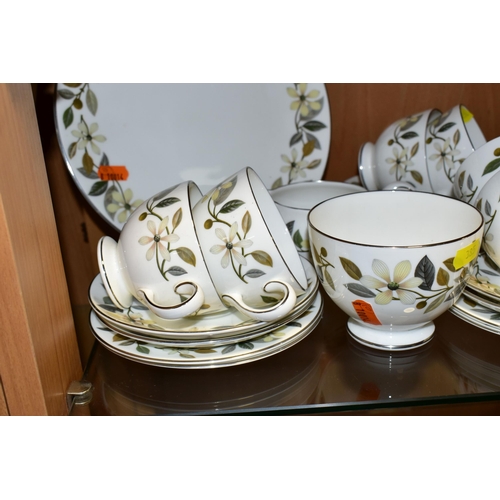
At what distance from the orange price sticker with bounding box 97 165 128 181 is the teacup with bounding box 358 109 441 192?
1.02 ft

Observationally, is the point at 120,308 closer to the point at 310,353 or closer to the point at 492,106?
the point at 310,353

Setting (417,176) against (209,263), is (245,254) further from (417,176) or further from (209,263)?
(417,176)

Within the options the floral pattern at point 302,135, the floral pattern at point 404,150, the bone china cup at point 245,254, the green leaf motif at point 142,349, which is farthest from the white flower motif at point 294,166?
the green leaf motif at point 142,349

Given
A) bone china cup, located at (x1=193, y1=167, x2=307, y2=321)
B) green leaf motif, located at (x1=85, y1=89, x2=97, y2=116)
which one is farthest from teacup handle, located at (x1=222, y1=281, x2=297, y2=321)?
green leaf motif, located at (x1=85, y1=89, x2=97, y2=116)

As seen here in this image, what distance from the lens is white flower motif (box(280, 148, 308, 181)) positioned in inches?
30.4

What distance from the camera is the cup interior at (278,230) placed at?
0.56m

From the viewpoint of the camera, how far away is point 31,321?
49 centimetres

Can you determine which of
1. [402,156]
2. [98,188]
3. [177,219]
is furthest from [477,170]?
[98,188]

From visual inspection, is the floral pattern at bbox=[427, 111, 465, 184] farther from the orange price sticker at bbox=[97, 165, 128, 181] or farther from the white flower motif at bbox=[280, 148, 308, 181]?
the orange price sticker at bbox=[97, 165, 128, 181]

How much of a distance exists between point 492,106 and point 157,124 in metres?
0.47

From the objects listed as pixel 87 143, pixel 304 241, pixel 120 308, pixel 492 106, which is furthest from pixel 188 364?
pixel 492 106

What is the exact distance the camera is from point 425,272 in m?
0.51

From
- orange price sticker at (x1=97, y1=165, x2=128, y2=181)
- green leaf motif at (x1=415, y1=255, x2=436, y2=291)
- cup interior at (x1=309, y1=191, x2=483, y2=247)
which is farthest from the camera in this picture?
orange price sticker at (x1=97, y1=165, x2=128, y2=181)

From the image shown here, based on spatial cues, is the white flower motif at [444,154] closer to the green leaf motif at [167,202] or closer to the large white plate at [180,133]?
the large white plate at [180,133]
